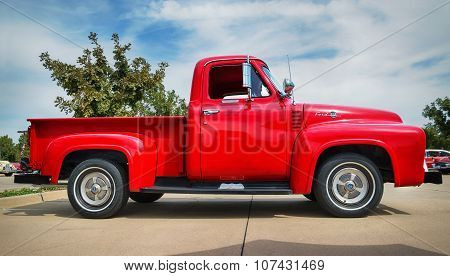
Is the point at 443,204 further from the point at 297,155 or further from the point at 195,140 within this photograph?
the point at 195,140

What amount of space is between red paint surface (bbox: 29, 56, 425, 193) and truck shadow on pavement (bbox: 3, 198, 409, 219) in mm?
572

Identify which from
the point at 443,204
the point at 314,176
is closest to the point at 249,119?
the point at 314,176

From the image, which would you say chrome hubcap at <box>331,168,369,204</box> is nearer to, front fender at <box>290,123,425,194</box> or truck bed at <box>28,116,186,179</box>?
front fender at <box>290,123,425,194</box>

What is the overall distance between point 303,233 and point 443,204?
134 inches

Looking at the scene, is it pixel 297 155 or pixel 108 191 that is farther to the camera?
pixel 108 191

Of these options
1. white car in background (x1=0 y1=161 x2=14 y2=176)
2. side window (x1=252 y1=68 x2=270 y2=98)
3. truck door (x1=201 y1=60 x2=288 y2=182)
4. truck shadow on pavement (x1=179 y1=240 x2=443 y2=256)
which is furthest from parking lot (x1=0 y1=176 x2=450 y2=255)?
white car in background (x1=0 y1=161 x2=14 y2=176)

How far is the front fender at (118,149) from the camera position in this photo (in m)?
5.28

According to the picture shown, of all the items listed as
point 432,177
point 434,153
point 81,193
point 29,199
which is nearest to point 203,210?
point 81,193

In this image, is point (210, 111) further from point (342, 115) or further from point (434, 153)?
point (434, 153)

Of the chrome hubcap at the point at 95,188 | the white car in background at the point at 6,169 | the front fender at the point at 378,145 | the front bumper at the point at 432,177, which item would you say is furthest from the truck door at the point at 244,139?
the white car in background at the point at 6,169

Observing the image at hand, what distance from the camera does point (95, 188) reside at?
5398 millimetres

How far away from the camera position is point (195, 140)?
5.25 metres

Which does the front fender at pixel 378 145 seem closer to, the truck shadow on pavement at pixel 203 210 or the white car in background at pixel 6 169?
the truck shadow on pavement at pixel 203 210

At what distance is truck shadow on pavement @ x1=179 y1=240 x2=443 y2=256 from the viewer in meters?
3.31
